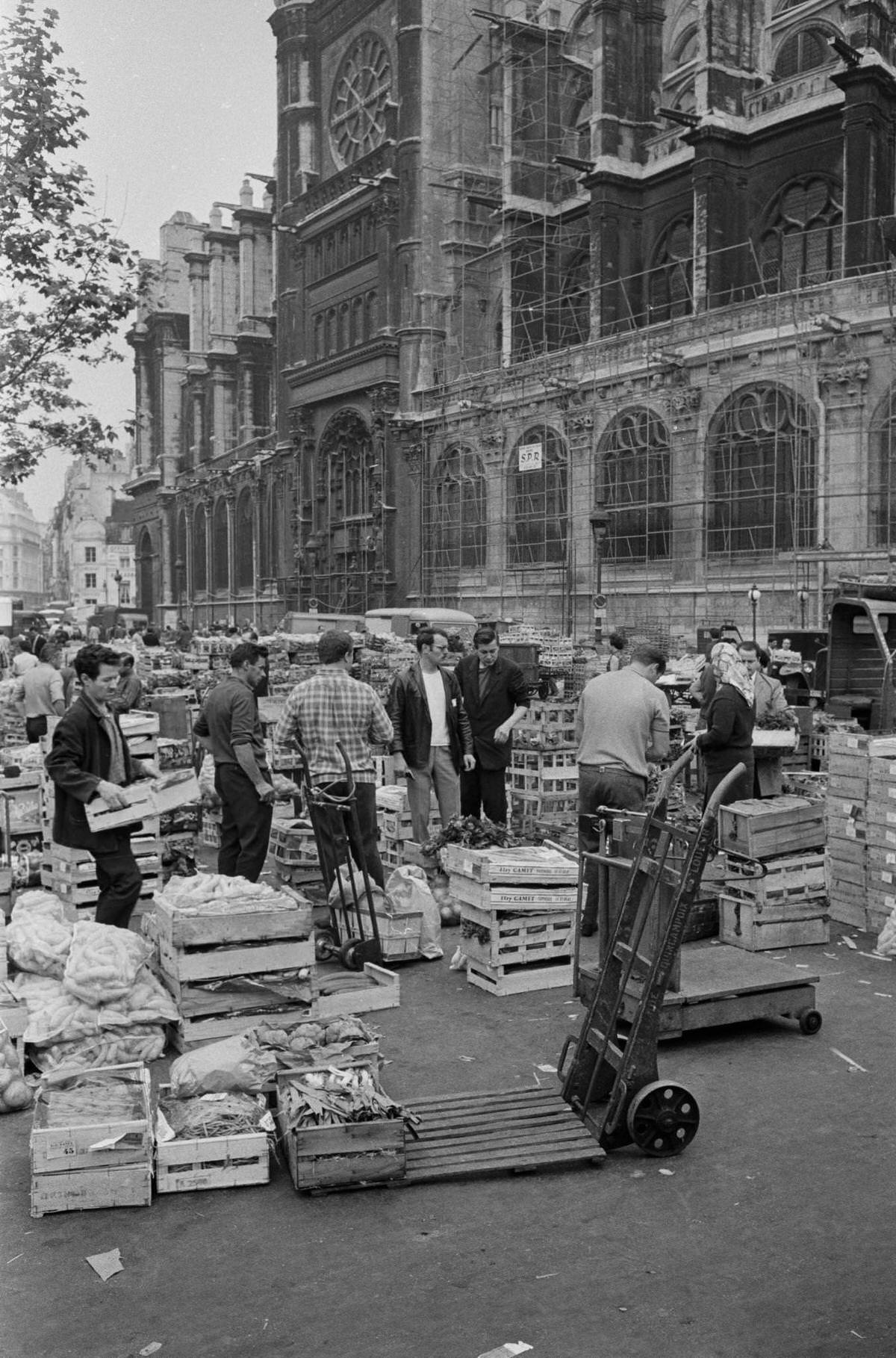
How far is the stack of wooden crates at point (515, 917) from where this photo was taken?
7.14m

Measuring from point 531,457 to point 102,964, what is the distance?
30.0 metres

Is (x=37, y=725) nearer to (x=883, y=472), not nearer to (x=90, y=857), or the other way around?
(x=90, y=857)

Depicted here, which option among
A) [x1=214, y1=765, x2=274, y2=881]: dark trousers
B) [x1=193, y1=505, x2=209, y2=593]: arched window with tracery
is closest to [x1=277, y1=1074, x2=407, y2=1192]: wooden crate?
[x1=214, y1=765, x2=274, y2=881]: dark trousers

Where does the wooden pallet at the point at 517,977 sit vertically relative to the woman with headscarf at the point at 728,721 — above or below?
below

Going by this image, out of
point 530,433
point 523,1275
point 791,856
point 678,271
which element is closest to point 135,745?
point 791,856

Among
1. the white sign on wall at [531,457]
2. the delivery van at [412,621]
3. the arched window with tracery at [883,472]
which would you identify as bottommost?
the delivery van at [412,621]

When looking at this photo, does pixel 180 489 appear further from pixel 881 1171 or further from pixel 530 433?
pixel 881 1171

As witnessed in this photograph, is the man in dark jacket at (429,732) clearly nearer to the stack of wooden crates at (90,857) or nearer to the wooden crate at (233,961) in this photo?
the stack of wooden crates at (90,857)

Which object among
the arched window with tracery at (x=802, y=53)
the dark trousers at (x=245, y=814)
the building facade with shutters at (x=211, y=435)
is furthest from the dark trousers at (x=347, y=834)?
the building facade with shutters at (x=211, y=435)

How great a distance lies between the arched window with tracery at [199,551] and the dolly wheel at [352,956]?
59413 mm

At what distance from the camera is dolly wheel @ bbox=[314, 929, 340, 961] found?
7.72 meters

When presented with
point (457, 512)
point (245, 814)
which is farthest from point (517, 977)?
point (457, 512)

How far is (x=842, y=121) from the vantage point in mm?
30141

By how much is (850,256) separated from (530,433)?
36.2 feet
